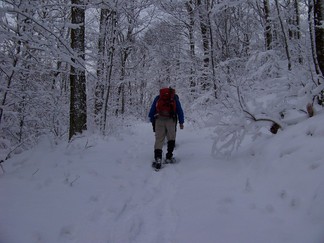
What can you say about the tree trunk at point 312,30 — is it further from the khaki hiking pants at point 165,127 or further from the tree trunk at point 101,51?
the tree trunk at point 101,51

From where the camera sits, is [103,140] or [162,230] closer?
[162,230]

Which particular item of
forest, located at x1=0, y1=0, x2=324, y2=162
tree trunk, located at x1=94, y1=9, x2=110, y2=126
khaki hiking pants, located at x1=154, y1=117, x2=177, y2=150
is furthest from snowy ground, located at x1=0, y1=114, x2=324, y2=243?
tree trunk, located at x1=94, y1=9, x2=110, y2=126

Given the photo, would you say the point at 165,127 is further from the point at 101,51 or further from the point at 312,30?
the point at 101,51

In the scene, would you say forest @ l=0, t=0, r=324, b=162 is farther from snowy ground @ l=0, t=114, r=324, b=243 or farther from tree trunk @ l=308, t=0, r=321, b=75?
snowy ground @ l=0, t=114, r=324, b=243

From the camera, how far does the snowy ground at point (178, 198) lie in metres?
3.08

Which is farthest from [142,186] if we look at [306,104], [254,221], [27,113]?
[27,113]

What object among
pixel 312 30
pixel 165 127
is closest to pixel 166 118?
pixel 165 127

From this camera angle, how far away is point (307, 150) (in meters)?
3.97

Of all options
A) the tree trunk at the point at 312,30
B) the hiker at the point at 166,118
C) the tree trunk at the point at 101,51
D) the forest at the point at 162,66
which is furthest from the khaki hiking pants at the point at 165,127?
the tree trunk at the point at 101,51

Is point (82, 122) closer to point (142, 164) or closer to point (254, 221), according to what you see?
point (142, 164)

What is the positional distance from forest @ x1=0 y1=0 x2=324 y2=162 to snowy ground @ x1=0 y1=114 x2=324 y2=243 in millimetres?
729

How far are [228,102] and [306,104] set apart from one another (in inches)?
54.4

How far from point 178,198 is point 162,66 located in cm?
1646

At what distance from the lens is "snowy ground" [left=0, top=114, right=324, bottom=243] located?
3078mm
